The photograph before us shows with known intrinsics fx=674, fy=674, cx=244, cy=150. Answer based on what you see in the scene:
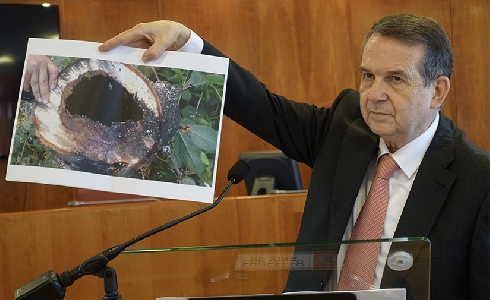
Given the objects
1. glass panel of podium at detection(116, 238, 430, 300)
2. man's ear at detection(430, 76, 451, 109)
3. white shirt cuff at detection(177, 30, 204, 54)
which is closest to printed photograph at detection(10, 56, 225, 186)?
white shirt cuff at detection(177, 30, 204, 54)

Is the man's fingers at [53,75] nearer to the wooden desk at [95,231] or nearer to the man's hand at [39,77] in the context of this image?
the man's hand at [39,77]

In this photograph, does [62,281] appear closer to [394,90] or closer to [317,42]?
[394,90]

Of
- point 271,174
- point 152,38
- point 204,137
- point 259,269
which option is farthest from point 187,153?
point 271,174

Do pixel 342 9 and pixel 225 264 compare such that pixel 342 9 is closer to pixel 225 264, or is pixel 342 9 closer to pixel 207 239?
pixel 207 239

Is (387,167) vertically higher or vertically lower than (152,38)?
lower

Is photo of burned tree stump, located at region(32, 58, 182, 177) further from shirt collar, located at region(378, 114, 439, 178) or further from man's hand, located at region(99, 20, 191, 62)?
shirt collar, located at region(378, 114, 439, 178)

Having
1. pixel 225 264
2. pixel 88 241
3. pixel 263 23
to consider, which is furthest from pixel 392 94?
pixel 263 23

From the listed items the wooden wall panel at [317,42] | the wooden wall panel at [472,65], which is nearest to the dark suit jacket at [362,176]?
the wooden wall panel at [317,42]
